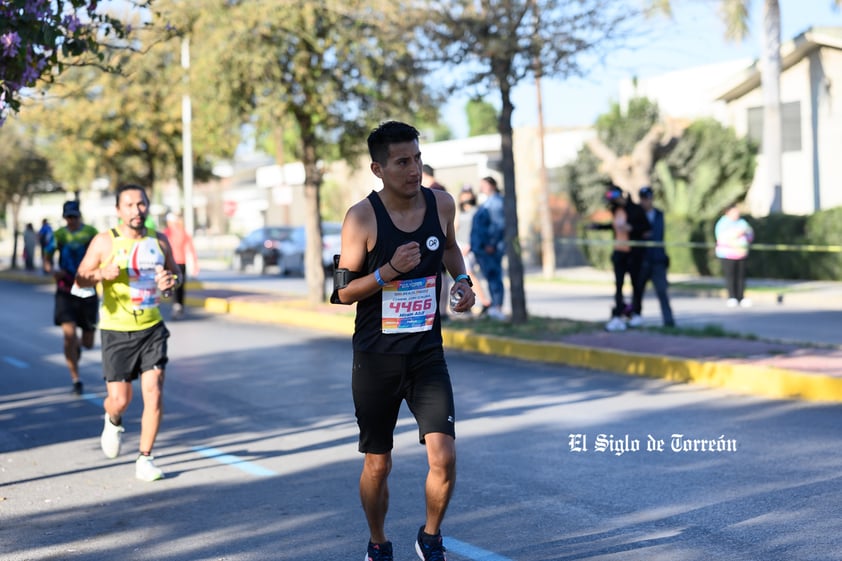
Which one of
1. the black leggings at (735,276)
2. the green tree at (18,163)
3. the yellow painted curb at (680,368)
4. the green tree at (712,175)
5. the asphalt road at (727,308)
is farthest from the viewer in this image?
the green tree at (18,163)

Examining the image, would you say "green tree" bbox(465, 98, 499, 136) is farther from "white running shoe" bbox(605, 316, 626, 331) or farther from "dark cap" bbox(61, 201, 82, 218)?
"dark cap" bbox(61, 201, 82, 218)

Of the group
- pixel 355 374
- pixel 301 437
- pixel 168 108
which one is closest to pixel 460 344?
pixel 301 437

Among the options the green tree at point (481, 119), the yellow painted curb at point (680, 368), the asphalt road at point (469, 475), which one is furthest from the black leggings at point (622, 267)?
the green tree at point (481, 119)

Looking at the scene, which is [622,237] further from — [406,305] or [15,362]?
[406,305]

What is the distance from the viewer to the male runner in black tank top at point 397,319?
514 centimetres

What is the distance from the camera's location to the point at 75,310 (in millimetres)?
11672

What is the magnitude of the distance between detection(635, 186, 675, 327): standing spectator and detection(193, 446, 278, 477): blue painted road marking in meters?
7.38

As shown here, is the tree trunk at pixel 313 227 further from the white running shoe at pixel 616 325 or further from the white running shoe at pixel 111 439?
the white running shoe at pixel 111 439

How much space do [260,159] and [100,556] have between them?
9890 cm

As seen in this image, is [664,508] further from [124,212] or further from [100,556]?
[124,212]

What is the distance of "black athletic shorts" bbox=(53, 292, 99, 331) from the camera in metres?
11.6

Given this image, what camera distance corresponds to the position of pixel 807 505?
21.2ft

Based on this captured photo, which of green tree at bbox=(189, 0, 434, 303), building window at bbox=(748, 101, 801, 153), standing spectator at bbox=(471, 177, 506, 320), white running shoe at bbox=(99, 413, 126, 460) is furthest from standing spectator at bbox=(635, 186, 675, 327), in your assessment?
building window at bbox=(748, 101, 801, 153)

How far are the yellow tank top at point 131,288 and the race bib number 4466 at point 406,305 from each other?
312 cm
